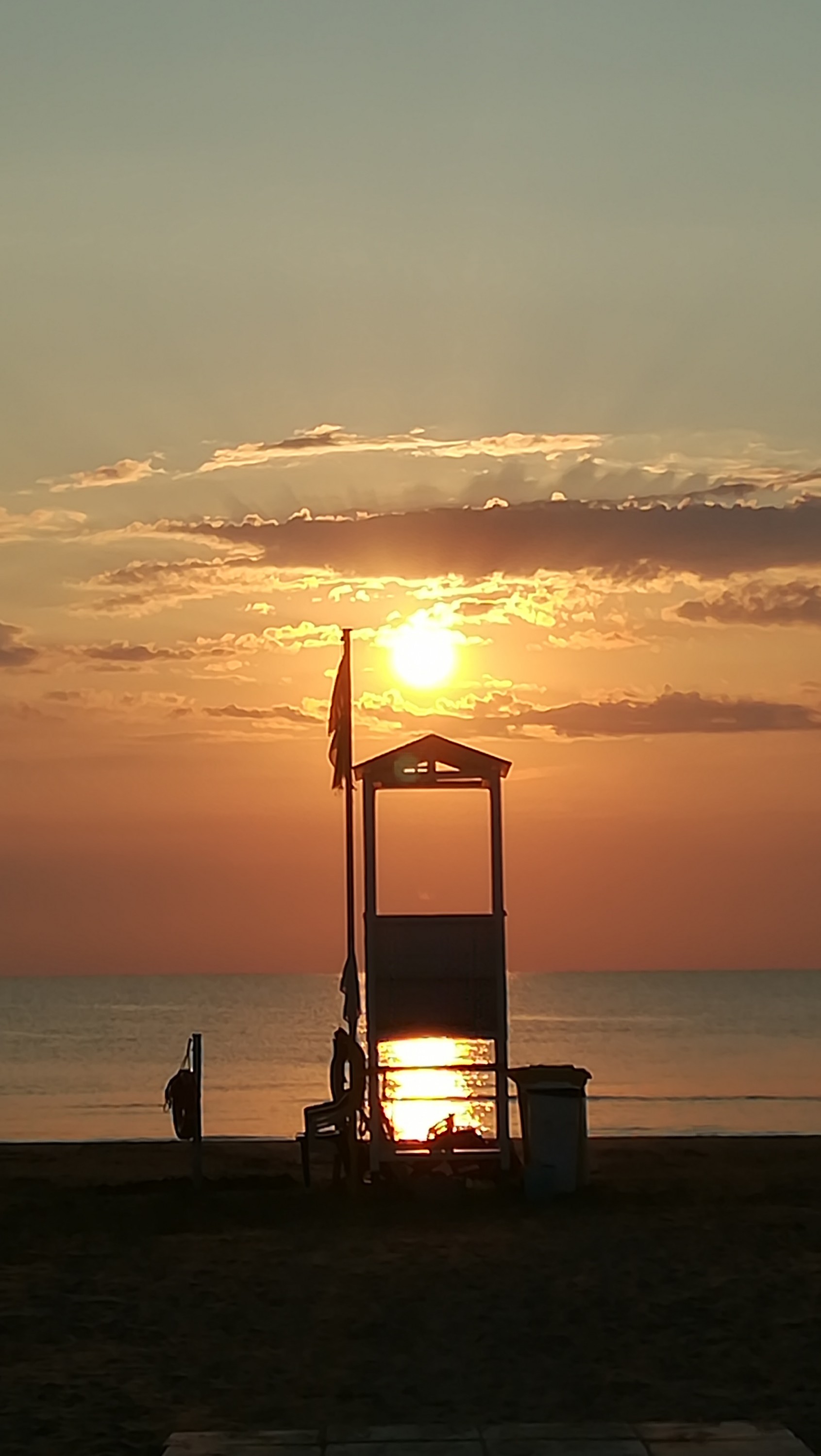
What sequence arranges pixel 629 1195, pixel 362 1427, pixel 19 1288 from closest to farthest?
pixel 362 1427 < pixel 19 1288 < pixel 629 1195

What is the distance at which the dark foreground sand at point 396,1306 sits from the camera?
26.3ft

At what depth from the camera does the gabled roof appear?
15758 mm

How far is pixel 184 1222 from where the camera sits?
1389cm

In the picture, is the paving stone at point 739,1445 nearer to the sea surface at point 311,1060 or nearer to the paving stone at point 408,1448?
the paving stone at point 408,1448

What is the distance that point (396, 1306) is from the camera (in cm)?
1032

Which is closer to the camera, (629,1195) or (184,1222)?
(184,1222)

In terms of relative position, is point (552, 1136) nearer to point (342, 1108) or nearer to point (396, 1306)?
point (342, 1108)

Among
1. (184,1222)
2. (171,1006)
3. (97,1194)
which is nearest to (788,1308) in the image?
(184,1222)

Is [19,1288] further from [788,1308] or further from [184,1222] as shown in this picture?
[788,1308]

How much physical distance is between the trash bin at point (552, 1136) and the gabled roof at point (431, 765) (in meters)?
2.73

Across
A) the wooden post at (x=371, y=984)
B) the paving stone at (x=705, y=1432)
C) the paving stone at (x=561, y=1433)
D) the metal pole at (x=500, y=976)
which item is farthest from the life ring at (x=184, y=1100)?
the paving stone at (x=705, y=1432)

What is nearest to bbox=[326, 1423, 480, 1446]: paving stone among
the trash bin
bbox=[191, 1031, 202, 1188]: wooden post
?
the trash bin

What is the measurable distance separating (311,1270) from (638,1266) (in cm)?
206

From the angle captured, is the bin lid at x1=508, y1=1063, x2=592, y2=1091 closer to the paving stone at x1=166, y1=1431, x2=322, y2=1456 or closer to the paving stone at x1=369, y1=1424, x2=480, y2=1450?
Answer: the paving stone at x1=369, y1=1424, x2=480, y2=1450
